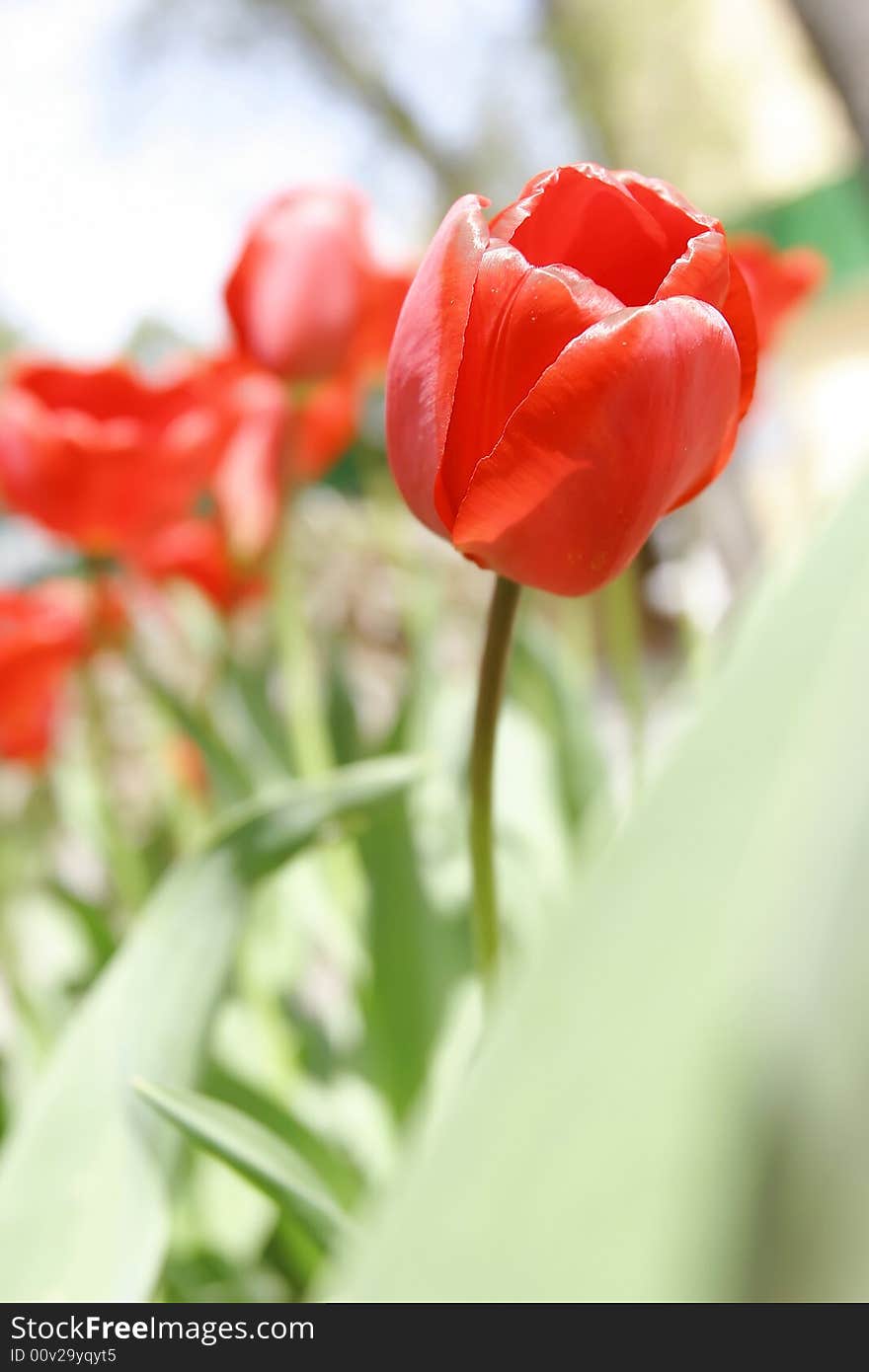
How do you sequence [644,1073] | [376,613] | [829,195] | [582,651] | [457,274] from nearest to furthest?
1. [644,1073]
2. [457,274]
3. [582,651]
4. [376,613]
5. [829,195]

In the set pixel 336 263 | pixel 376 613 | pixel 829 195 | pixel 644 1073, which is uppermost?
pixel 829 195

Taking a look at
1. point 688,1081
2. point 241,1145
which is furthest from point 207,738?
point 688,1081

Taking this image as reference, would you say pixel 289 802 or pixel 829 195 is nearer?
pixel 289 802

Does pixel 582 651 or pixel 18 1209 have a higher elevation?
pixel 582 651

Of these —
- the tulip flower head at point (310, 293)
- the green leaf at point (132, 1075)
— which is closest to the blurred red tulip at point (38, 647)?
the tulip flower head at point (310, 293)

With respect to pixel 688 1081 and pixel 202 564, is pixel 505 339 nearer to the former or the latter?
pixel 688 1081

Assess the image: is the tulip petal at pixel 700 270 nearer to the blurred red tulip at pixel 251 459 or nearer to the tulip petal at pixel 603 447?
the tulip petal at pixel 603 447

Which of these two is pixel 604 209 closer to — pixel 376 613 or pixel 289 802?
pixel 289 802

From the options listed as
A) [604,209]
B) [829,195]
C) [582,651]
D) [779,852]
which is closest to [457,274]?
[604,209]

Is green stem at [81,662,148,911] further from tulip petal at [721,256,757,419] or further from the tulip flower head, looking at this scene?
tulip petal at [721,256,757,419]
